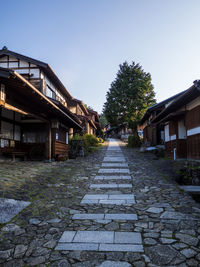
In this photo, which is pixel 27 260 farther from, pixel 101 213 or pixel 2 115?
pixel 2 115

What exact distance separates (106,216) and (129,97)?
88.2 feet

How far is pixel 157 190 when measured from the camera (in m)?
6.08

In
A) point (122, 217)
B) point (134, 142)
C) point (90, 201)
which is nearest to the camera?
point (122, 217)

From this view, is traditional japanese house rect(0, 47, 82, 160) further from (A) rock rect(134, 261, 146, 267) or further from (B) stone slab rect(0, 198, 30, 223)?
(A) rock rect(134, 261, 146, 267)

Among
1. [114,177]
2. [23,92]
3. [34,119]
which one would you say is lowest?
[114,177]

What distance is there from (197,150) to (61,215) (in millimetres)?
7693

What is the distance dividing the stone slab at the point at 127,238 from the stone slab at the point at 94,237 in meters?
0.09

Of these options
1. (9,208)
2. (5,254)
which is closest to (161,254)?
(5,254)

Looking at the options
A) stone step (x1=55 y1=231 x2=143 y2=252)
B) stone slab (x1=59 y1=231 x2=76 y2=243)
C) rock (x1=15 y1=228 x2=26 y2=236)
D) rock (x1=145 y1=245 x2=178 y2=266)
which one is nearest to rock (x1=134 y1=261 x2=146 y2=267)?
rock (x1=145 y1=245 x2=178 y2=266)

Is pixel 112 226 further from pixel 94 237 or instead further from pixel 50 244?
pixel 50 244

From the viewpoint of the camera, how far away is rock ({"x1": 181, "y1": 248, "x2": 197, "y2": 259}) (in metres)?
2.64

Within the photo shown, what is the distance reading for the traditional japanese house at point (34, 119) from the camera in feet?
29.8

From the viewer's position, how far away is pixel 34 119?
12945 mm

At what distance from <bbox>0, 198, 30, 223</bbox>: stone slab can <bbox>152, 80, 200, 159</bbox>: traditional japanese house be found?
742 centimetres
